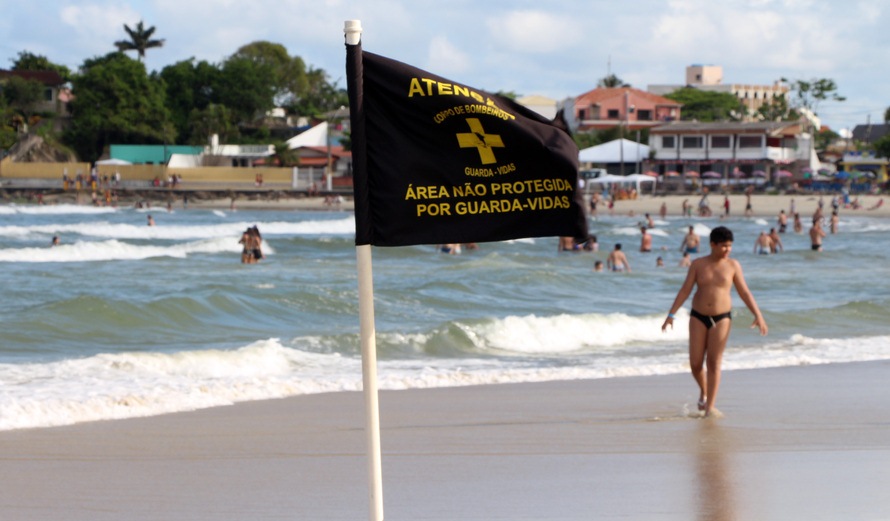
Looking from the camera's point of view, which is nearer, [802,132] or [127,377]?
[127,377]

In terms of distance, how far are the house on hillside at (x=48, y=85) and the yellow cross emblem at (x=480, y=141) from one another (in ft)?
274

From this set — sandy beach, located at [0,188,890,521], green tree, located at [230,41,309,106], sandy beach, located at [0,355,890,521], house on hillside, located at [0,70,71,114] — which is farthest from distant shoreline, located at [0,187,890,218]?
sandy beach, located at [0,355,890,521]

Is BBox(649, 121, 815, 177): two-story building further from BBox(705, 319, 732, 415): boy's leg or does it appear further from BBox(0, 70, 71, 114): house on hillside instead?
BBox(705, 319, 732, 415): boy's leg

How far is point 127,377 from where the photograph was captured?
10.2 metres

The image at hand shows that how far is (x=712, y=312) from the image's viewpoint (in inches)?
312

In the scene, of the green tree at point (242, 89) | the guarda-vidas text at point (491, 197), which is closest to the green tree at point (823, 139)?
the green tree at point (242, 89)

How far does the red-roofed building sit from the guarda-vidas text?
307ft

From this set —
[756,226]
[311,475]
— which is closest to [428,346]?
[311,475]

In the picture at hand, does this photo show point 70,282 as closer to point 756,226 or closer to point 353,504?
point 353,504

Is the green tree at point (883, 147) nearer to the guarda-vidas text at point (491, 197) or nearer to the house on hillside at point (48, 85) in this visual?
the house on hillside at point (48, 85)

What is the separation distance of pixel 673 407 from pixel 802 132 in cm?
7933

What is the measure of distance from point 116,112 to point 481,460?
78506 mm

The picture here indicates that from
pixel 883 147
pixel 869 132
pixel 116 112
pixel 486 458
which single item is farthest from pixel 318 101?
pixel 486 458

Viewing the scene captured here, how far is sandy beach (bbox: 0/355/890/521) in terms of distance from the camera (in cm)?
529
